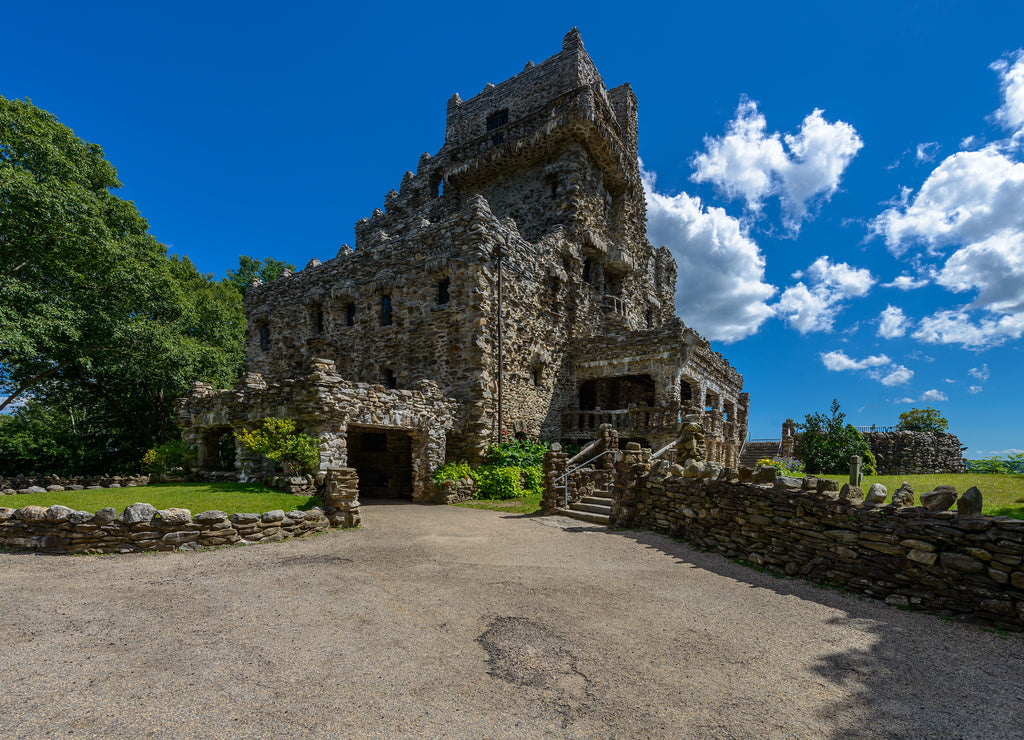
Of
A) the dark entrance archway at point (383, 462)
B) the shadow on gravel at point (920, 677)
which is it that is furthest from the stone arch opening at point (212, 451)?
the shadow on gravel at point (920, 677)

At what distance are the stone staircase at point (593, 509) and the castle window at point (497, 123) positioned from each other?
23.4 meters

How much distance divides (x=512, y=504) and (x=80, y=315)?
19181 mm

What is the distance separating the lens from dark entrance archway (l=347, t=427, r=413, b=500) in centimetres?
1902

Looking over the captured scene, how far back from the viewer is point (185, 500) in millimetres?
10531

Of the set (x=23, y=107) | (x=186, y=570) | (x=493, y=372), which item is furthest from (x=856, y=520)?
(x=23, y=107)

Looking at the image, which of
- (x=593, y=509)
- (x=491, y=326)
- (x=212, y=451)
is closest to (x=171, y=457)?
(x=212, y=451)

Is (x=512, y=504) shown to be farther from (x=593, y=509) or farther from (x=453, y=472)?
(x=593, y=509)

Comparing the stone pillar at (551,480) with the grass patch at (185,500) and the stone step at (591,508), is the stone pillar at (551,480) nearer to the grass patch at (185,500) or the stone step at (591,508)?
the stone step at (591,508)

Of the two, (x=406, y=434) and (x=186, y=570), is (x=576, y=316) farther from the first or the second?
(x=186, y=570)

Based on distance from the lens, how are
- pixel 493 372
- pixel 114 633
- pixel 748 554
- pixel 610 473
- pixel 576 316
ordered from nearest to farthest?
pixel 114 633 < pixel 748 554 < pixel 610 473 < pixel 493 372 < pixel 576 316

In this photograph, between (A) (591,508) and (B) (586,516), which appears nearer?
(B) (586,516)

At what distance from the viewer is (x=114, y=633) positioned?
15.8 ft

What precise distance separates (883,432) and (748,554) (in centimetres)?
2315

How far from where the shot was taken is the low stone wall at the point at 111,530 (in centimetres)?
795
